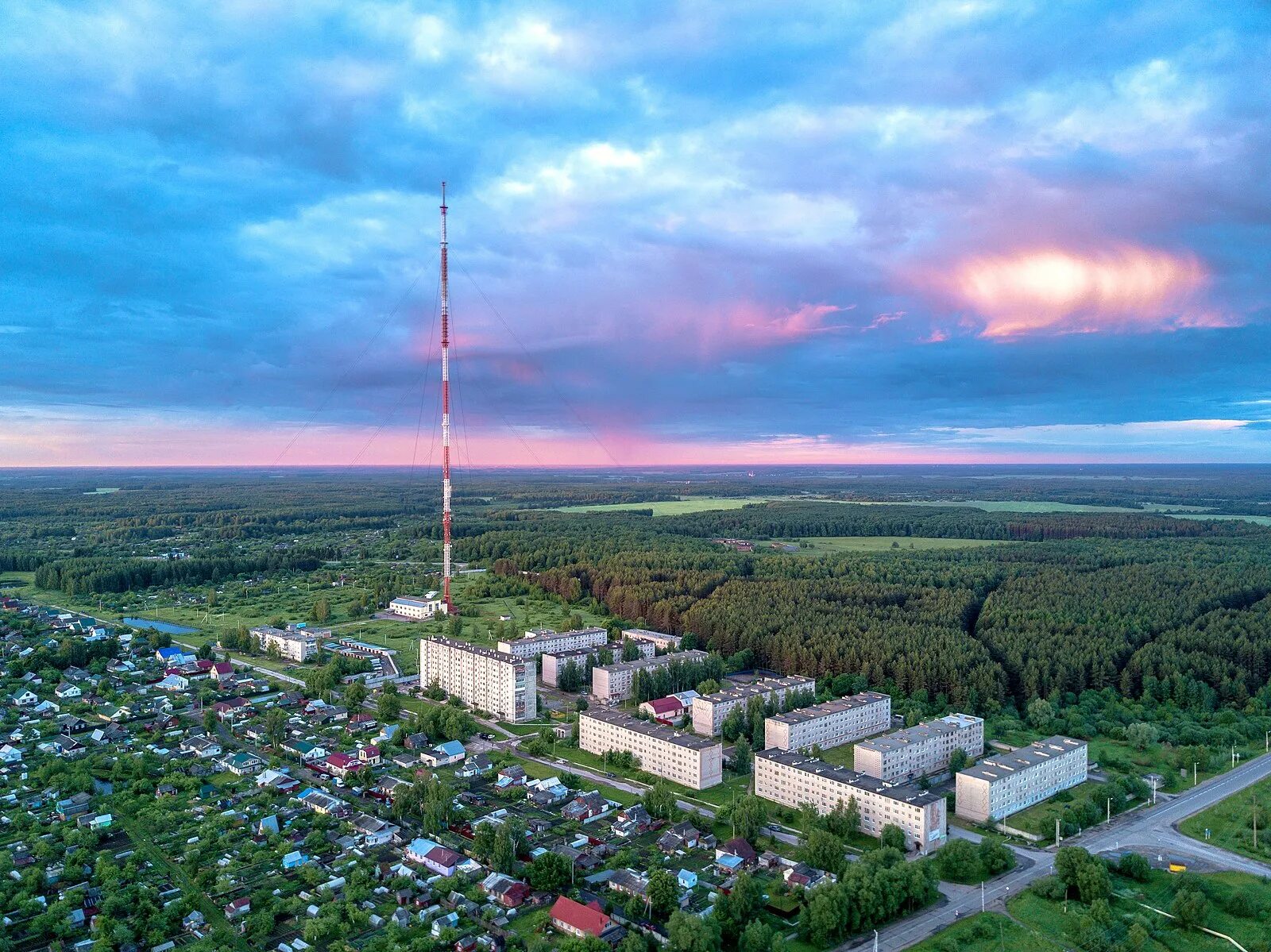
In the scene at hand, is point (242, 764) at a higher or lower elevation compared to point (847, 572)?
lower

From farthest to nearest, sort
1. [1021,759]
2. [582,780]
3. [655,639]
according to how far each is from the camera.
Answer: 1. [655,639]
2. [582,780]
3. [1021,759]

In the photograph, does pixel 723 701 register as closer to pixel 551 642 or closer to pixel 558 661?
pixel 558 661

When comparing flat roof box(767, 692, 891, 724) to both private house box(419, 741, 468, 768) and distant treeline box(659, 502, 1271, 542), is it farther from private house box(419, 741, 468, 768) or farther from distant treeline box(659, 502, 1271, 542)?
distant treeline box(659, 502, 1271, 542)

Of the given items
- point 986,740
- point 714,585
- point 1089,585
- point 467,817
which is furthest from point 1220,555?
point 467,817

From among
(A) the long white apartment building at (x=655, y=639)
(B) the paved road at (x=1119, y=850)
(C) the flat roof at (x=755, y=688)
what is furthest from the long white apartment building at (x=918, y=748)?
(A) the long white apartment building at (x=655, y=639)

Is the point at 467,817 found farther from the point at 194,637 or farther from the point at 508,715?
the point at 194,637

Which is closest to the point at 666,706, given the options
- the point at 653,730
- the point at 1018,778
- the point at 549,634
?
the point at 653,730

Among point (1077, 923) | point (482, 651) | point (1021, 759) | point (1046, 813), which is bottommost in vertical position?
point (1046, 813)
